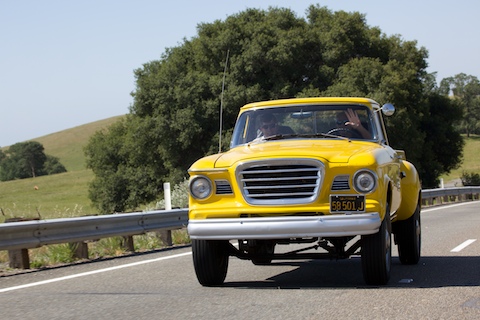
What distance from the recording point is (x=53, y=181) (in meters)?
99.1

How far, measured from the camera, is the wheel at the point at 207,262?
26.7 ft

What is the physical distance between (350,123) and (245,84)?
1426 inches

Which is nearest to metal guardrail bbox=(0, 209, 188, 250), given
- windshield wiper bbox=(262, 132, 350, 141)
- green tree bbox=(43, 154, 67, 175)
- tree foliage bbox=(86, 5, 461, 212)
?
windshield wiper bbox=(262, 132, 350, 141)

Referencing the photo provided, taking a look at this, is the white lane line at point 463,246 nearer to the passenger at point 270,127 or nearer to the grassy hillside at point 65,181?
the passenger at point 270,127

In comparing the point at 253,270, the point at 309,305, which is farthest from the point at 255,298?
the point at 253,270

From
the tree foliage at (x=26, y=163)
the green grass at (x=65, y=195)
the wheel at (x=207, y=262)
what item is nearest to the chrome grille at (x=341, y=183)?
the wheel at (x=207, y=262)

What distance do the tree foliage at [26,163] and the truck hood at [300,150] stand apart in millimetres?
114668

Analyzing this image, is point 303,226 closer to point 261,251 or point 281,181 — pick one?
point 281,181

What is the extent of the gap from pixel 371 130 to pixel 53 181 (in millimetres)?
92541

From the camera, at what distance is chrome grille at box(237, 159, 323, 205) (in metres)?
7.67

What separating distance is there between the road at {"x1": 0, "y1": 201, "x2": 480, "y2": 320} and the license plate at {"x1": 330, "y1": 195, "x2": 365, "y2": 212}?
2.38 feet

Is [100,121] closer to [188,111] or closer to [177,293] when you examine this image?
[188,111]

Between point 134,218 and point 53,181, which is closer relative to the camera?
point 134,218

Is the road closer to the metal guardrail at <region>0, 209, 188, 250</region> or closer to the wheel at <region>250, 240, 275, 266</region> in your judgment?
the wheel at <region>250, 240, 275, 266</region>
